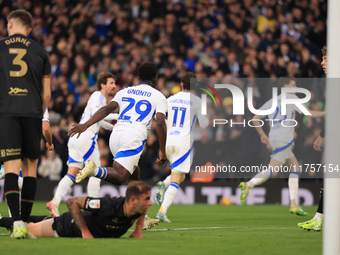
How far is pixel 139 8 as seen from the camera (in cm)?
1734

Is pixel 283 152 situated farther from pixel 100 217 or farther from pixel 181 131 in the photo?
pixel 100 217

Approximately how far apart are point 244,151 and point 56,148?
18.0ft

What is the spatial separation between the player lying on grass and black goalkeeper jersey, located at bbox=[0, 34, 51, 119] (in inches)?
41.7

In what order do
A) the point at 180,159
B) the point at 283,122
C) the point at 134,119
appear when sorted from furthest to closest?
1. the point at 283,122
2. the point at 180,159
3. the point at 134,119

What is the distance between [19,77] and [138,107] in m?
1.86

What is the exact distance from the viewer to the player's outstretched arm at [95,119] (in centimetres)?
553

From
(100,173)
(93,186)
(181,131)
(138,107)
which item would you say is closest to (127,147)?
(138,107)

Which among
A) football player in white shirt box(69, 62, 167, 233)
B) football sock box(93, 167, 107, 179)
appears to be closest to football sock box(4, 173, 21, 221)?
football sock box(93, 167, 107, 179)

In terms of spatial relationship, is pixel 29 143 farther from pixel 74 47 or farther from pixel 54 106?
pixel 74 47

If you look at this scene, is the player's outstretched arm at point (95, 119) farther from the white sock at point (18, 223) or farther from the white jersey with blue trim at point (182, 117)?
the white jersey with blue trim at point (182, 117)

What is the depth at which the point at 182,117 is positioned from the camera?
846 centimetres

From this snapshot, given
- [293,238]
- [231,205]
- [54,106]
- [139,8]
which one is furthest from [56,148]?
[293,238]

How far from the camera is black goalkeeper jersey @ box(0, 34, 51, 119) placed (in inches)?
188

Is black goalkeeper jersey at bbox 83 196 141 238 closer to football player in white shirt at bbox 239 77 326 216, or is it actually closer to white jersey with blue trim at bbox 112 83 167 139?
white jersey with blue trim at bbox 112 83 167 139
